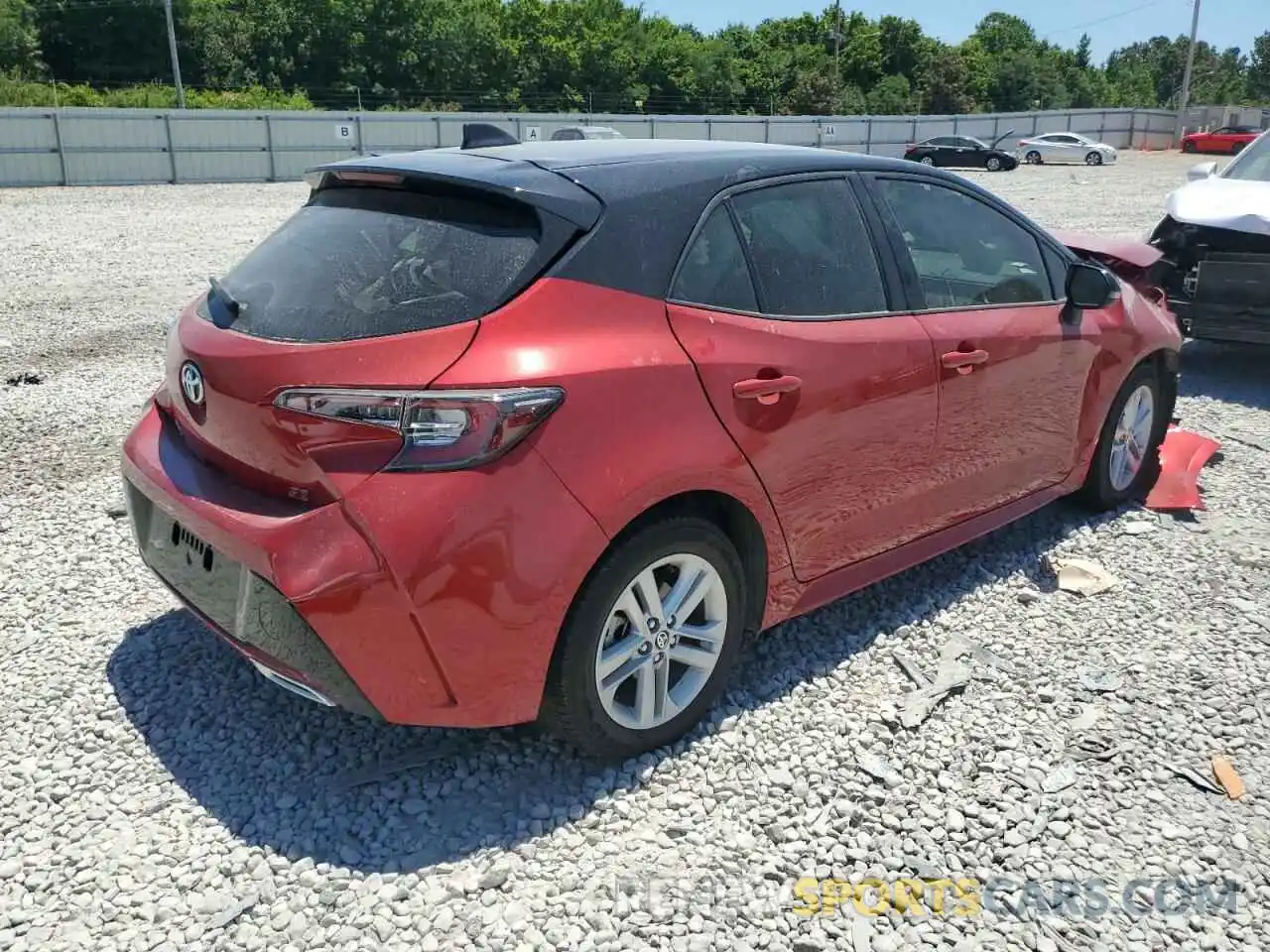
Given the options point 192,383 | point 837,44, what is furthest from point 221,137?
point 837,44

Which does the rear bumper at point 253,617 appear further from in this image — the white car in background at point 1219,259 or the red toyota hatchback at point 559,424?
the white car in background at point 1219,259

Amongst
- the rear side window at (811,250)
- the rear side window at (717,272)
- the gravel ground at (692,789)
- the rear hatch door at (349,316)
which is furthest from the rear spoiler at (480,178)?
the gravel ground at (692,789)

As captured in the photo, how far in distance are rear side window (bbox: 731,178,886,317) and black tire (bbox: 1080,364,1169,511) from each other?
1.81m

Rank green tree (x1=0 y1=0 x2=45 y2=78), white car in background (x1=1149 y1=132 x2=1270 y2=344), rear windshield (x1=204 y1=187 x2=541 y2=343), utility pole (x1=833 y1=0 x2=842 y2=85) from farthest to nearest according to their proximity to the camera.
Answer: utility pole (x1=833 y1=0 x2=842 y2=85) → green tree (x1=0 y1=0 x2=45 y2=78) → white car in background (x1=1149 y1=132 x2=1270 y2=344) → rear windshield (x1=204 y1=187 x2=541 y2=343)

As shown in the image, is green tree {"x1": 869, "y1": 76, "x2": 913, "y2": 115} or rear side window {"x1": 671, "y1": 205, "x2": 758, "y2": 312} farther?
green tree {"x1": 869, "y1": 76, "x2": 913, "y2": 115}

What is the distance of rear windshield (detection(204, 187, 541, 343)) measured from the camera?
8.80ft

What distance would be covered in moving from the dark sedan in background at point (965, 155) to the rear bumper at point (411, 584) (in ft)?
121

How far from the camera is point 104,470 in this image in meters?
5.37

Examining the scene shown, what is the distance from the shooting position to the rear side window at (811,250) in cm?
323

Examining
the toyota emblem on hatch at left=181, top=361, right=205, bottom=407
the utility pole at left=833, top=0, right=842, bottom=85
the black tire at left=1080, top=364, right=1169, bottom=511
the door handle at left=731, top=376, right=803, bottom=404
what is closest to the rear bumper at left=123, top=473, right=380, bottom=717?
the toyota emblem on hatch at left=181, top=361, right=205, bottom=407

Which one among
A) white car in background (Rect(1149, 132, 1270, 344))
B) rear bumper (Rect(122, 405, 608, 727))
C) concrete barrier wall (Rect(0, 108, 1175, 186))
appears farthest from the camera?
concrete barrier wall (Rect(0, 108, 1175, 186))

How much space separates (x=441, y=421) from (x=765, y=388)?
102 cm

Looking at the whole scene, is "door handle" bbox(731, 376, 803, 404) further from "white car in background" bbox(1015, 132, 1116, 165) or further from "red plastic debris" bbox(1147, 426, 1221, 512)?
"white car in background" bbox(1015, 132, 1116, 165)

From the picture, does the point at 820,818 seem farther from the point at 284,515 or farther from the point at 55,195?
the point at 55,195
